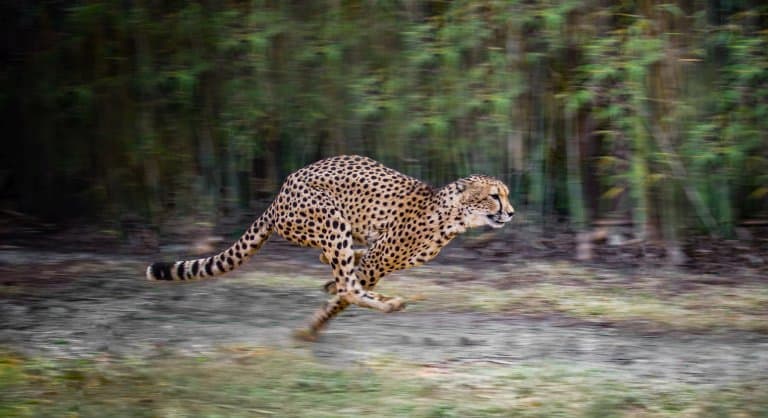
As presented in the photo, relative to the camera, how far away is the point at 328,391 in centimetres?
419

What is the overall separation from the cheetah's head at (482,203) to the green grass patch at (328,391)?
2.42ft

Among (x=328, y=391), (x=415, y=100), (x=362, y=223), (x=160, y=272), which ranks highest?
(x=415, y=100)

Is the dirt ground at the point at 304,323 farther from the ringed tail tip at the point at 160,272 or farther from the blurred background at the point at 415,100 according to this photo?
the blurred background at the point at 415,100

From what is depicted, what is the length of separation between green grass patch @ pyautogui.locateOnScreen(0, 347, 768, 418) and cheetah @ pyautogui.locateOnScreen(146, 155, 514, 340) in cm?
48

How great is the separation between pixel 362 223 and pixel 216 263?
2.25 ft

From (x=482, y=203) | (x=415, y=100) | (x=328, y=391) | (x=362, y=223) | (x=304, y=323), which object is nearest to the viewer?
(x=328, y=391)

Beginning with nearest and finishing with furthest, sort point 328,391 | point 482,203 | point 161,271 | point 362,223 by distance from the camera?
point 328,391
point 482,203
point 161,271
point 362,223

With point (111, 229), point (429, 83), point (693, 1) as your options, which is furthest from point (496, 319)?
point (111, 229)

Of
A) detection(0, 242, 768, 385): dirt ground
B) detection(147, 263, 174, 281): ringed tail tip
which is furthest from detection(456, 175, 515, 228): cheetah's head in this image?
detection(147, 263, 174, 281): ringed tail tip

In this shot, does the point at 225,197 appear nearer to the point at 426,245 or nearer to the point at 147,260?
the point at 147,260

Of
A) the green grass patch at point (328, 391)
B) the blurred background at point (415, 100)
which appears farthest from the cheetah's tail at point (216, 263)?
the blurred background at point (415, 100)

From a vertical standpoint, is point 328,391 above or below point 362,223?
below

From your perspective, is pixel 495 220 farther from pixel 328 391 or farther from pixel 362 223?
pixel 328 391

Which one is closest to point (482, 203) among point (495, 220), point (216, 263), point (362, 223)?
point (495, 220)
